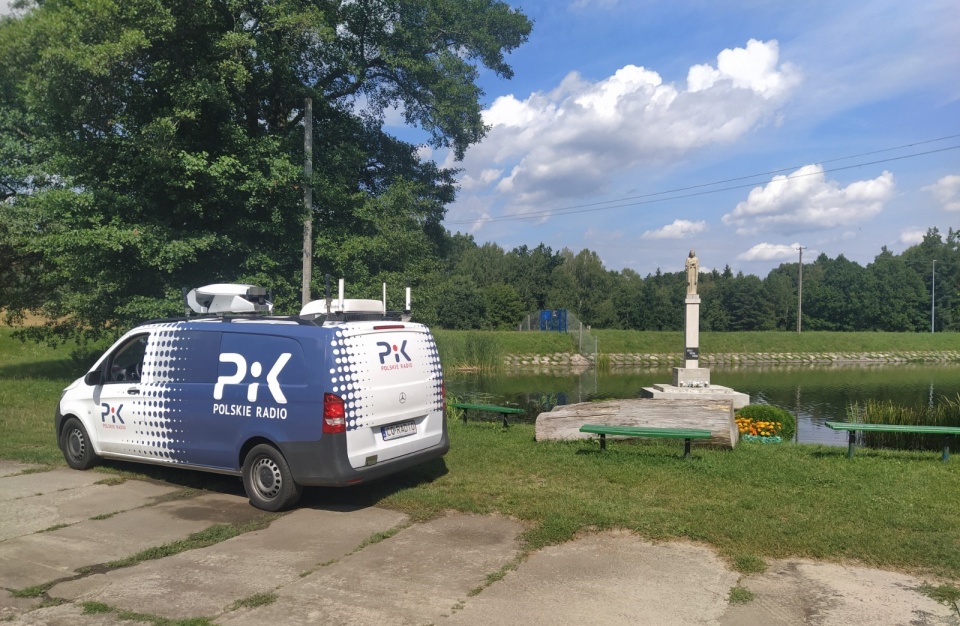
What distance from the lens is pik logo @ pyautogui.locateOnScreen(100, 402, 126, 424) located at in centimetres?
845

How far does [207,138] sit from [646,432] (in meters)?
12.9

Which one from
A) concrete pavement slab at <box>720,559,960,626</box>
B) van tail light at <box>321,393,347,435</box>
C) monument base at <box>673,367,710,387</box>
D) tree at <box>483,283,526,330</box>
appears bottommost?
concrete pavement slab at <box>720,559,960,626</box>

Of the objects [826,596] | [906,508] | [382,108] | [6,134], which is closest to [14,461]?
[826,596]

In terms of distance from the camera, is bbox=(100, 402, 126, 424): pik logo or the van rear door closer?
the van rear door

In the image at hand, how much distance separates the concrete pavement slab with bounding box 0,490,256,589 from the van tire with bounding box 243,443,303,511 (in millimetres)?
226

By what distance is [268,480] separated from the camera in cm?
716

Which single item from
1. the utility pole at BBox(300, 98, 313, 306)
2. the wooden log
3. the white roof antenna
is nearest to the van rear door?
the white roof antenna

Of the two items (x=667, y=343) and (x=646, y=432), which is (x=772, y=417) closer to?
(x=646, y=432)

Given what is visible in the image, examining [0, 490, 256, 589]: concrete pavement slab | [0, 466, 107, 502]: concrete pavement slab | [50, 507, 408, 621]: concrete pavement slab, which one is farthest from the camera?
[0, 466, 107, 502]: concrete pavement slab

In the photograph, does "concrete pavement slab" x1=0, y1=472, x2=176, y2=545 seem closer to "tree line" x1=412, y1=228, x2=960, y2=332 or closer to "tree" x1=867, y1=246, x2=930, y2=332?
"tree line" x1=412, y1=228, x2=960, y2=332

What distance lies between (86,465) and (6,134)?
14.0 meters

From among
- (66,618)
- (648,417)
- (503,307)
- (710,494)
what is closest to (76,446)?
(66,618)

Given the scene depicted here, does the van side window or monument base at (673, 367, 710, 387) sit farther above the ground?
the van side window

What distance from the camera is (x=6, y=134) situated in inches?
732
